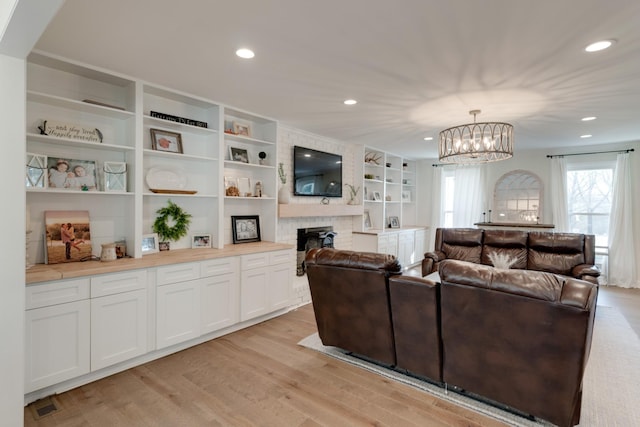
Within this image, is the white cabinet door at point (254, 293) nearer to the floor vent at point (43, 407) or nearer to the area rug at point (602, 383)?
the area rug at point (602, 383)

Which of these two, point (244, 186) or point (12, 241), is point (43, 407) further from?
point (244, 186)

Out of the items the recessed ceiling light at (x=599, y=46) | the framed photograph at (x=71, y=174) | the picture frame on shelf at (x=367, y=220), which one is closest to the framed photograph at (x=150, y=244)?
the framed photograph at (x=71, y=174)

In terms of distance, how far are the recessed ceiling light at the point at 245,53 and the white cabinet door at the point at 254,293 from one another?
208 centimetres

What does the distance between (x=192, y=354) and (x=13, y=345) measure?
4.77 feet

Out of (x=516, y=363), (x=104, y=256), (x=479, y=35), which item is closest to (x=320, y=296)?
(x=516, y=363)

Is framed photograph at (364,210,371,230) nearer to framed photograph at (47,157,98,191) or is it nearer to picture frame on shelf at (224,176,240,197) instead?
picture frame on shelf at (224,176,240,197)

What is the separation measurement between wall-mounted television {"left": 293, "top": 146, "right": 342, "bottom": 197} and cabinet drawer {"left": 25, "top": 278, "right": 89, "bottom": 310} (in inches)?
114

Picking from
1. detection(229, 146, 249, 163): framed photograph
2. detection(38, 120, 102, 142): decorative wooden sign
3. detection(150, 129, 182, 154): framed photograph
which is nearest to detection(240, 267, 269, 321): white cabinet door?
→ detection(229, 146, 249, 163): framed photograph

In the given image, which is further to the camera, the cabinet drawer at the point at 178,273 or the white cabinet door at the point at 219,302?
the white cabinet door at the point at 219,302

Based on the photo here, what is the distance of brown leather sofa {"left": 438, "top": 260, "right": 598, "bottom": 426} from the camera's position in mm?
1856

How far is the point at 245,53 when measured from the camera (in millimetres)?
2432

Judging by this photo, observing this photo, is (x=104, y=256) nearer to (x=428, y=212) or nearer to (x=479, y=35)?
(x=479, y=35)

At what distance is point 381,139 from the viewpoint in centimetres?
554

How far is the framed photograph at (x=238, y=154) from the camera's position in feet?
13.3
